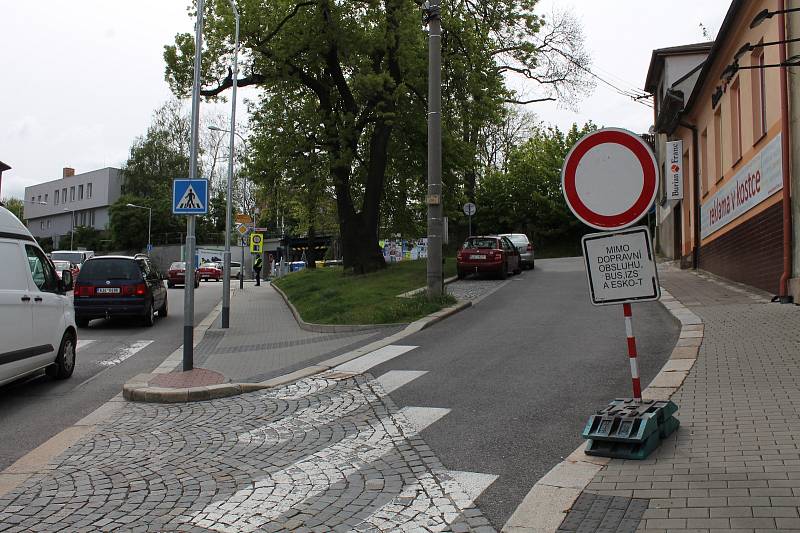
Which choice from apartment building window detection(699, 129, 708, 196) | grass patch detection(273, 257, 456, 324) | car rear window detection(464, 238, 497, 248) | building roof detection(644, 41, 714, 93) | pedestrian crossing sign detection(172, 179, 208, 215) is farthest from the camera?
building roof detection(644, 41, 714, 93)

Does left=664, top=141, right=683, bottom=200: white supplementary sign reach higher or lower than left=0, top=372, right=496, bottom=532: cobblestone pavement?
higher

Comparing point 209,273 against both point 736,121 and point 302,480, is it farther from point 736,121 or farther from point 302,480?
point 302,480

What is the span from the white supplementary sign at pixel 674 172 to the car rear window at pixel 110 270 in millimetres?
18152

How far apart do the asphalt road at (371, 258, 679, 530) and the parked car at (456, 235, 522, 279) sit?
733cm

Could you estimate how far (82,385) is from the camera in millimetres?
9078

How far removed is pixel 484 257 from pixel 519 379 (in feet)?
48.7

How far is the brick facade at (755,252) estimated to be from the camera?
1321 centimetres

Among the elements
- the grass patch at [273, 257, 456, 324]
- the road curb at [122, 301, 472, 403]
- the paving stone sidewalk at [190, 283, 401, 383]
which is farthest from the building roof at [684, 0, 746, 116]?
the road curb at [122, 301, 472, 403]

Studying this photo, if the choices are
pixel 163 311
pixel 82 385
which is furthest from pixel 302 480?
pixel 163 311

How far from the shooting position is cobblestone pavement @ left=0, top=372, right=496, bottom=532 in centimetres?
410

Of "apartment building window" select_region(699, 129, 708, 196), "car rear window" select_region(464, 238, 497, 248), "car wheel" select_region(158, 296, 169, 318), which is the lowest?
"car wheel" select_region(158, 296, 169, 318)

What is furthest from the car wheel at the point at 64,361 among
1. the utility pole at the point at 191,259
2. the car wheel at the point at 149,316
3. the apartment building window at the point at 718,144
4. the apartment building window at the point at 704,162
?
the apartment building window at the point at 704,162

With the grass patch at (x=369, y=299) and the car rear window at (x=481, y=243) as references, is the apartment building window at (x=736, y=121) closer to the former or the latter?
the grass patch at (x=369, y=299)

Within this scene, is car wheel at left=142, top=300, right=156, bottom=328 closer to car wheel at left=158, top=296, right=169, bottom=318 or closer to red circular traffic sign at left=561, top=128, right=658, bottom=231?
car wheel at left=158, top=296, right=169, bottom=318
